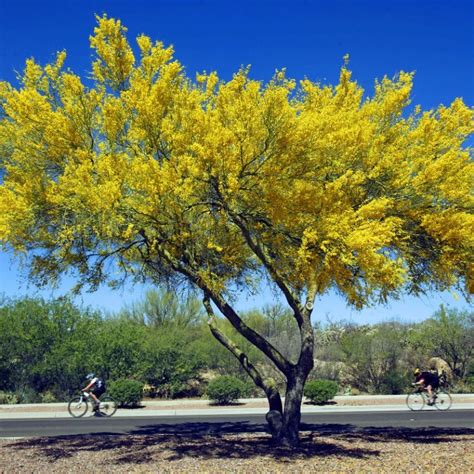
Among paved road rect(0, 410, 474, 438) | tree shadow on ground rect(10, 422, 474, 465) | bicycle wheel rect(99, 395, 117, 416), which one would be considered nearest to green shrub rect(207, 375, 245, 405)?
paved road rect(0, 410, 474, 438)

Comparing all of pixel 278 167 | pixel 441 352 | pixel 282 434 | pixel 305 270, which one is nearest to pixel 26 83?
pixel 278 167

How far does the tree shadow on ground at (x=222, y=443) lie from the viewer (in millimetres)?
11742

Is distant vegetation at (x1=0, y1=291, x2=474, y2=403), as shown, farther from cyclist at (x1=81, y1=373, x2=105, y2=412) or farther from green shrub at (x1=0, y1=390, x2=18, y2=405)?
cyclist at (x1=81, y1=373, x2=105, y2=412)

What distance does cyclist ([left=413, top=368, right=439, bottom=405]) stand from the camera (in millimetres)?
23109

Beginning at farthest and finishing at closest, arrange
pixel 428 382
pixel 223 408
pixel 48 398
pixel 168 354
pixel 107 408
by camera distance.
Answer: pixel 168 354 < pixel 48 398 < pixel 223 408 < pixel 428 382 < pixel 107 408

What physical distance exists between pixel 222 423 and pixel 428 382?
27.6 ft

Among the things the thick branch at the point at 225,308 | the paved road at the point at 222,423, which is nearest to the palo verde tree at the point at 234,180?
the thick branch at the point at 225,308

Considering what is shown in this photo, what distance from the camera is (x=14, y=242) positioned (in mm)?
11164

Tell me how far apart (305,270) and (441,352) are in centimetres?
2374

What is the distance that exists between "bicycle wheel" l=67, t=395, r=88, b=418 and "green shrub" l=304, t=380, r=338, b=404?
823 cm

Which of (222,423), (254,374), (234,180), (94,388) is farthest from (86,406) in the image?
(234,180)

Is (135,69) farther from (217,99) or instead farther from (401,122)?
(401,122)

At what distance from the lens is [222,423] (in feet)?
62.0

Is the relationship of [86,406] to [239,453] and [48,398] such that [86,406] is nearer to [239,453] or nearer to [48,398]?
[48,398]
